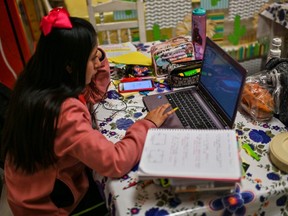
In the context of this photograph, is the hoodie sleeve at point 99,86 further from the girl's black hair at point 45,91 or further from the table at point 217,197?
the table at point 217,197

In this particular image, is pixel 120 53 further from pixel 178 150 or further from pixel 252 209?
pixel 252 209

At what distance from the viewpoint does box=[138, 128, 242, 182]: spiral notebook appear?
2.41 feet

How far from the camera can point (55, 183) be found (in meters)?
1.00

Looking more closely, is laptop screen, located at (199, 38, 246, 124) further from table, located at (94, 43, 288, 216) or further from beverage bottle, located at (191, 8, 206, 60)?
beverage bottle, located at (191, 8, 206, 60)

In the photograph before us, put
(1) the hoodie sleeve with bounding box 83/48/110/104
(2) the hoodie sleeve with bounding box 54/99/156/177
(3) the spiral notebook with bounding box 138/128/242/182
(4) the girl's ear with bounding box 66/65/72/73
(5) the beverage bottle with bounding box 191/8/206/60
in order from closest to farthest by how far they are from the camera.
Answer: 1. (3) the spiral notebook with bounding box 138/128/242/182
2. (2) the hoodie sleeve with bounding box 54/99/156/177
3. (4) the girl's ear with bounding box 66/65/72/73
4. (1) the hoodie sleeve with bounding box 83/48/110/104
5. (5) the beverage bottle with bounding box 191/8/206/60

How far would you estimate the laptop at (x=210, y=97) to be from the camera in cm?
100

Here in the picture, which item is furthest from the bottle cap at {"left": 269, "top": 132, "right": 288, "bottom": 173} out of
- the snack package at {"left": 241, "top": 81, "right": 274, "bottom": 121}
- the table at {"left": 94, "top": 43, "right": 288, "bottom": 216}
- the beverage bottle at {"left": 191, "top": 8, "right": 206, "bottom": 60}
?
the beverage bottle at {"left": 191, "top": 8, "right": 206, "bottom": 60}

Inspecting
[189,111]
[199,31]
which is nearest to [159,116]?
[189,111]

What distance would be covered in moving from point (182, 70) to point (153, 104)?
23 cm

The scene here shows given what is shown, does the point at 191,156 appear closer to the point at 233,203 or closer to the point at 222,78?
the point at 233,203

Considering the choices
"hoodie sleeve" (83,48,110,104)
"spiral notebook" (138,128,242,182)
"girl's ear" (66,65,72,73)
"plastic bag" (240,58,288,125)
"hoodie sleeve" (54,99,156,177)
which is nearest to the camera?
"spiral notebook" (138,128,242,182)

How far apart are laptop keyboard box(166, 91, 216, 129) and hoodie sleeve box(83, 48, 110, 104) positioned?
0.29 m

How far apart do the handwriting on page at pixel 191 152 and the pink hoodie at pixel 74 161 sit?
0.32 ft

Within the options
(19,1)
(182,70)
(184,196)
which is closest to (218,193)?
(184,196)
